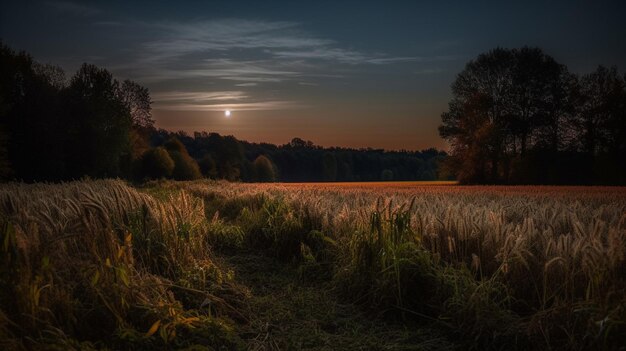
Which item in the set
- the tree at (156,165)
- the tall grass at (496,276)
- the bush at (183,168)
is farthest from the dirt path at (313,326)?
the bush at (183,168)

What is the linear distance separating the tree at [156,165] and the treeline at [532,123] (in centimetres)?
3295

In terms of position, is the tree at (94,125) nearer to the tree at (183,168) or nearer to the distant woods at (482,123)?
the distant woods at (482,123)

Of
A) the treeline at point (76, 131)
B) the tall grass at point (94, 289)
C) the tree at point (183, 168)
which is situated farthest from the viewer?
the tree at point (183, 168)

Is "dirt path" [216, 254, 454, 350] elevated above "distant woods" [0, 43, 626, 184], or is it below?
below

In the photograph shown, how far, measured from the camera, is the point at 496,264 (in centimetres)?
612

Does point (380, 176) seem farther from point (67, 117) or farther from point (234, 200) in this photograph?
point (234, 200)

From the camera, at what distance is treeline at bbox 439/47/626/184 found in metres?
39.5

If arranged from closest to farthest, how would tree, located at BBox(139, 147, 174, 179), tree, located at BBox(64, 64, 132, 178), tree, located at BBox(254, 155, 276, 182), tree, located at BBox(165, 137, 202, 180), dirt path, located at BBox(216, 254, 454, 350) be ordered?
dirt path, located at BBox(216, 254, 454, 350) < tree, located at BBox(64, 64, 132, 178) < tree, located at BBox(139, 147, 174, 179) < tree, located at BBox(165, 137, 202, 180) < tree, located at BBox(254, 155, 276, 182)

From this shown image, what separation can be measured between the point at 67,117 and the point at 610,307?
45507 millimetres

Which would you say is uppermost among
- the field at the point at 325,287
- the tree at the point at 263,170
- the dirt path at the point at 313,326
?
the tree at the point at 263,170

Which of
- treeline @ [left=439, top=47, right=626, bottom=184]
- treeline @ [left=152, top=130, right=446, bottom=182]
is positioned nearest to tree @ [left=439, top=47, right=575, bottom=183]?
treeline @ [left=439, top=47, right=626, bottom=184]

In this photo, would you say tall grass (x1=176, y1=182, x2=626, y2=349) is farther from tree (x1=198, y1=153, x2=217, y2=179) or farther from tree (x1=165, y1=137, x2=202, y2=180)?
tree (x1=198, y1=153, x2=217, y2=179)

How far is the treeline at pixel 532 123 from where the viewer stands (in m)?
39.5

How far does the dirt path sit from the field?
0.02m
